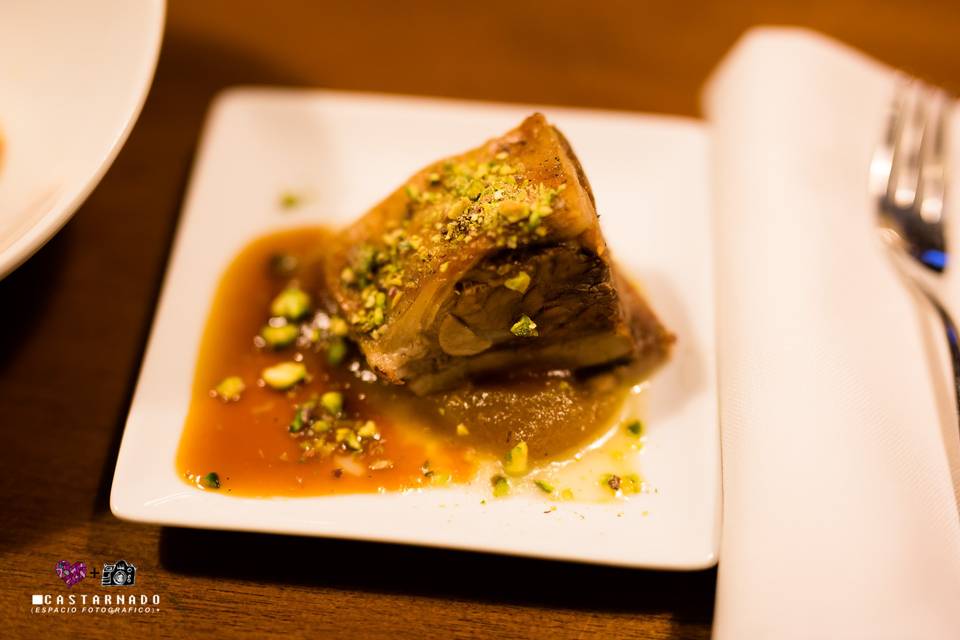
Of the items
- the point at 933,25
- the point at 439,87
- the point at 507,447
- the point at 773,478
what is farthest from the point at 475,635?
the point at 933,25

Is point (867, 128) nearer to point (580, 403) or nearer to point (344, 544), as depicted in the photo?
point (580, 403)

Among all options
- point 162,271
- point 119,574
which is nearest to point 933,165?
point 162,271

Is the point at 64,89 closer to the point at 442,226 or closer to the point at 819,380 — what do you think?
the point at 442,226

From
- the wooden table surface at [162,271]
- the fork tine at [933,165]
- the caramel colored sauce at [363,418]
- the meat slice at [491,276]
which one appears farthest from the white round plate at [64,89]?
the fork tine at [933,165]

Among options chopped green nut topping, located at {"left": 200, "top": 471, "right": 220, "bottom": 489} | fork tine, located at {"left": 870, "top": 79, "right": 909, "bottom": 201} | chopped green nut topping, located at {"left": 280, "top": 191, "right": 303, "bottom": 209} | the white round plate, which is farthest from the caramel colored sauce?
fork tine, located at {"left": 870, "top": 79, "right": 909, "bottom": 201}

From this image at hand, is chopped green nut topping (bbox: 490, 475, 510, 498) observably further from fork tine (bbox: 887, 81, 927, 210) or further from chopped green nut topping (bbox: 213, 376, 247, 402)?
Result: fork tine (bbox: 887, 81, 927, 210)

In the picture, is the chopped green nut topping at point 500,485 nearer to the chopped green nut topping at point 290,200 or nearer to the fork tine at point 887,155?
the chopped green nut topping at point 290,200
